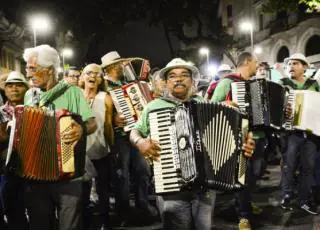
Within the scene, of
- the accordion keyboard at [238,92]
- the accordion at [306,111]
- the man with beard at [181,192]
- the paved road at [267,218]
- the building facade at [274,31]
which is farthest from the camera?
the building facade at [274,31]

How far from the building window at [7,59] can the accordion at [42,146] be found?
25.9 metres

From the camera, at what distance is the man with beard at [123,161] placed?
6477 millimetres

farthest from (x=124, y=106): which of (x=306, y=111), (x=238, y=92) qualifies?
(x=306, y=111)

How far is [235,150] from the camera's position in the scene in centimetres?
403

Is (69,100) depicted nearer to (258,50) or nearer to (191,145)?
(191,145)

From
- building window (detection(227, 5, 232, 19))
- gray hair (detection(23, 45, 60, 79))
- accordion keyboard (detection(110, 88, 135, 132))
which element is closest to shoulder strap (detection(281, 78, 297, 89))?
accordion keyboard (detection(110, 88, 135, 132))

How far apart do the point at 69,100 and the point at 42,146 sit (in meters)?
0.58

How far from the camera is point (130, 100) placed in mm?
6422

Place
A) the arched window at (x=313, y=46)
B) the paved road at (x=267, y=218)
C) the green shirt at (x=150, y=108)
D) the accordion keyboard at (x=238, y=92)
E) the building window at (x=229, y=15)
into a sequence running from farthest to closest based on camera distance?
the building window at (x=229, y=15) < the arched window at (x=313, y=46) < the paved road at (x=267, y=218) < the accordion keyboard at (x=238, y=92) < the green shirt at (x=150, y=108)

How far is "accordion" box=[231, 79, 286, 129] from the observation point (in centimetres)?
571

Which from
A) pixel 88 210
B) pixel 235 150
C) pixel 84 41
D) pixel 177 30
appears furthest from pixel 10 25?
pixel 235 150

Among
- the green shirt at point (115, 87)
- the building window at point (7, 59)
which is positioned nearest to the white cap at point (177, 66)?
the green shirt at point (115, 87)

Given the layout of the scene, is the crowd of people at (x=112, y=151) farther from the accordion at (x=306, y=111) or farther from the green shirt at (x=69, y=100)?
the accordion at (x=306, y=111)

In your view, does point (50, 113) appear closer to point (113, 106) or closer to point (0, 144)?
point (0, 144)
